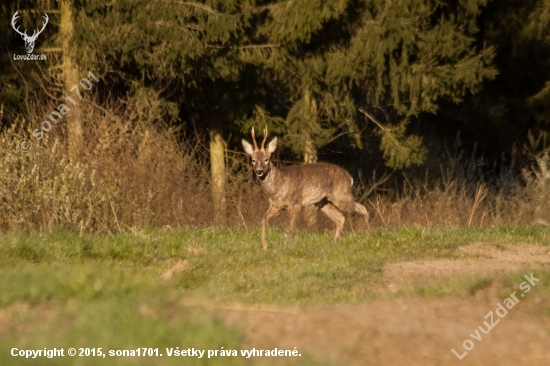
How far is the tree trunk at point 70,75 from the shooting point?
51.2 feet

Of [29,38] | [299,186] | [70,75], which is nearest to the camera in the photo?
[299,186]

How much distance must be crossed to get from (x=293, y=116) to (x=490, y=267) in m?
8.59

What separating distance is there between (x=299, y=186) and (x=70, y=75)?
5.95 m

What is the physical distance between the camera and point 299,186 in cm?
1377

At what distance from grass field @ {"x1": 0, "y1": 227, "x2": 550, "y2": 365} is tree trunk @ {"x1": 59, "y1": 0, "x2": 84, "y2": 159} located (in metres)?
3.44

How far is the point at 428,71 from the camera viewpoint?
17.4m

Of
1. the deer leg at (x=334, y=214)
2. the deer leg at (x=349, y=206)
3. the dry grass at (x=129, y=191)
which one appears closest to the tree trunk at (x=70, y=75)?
the dry grass at (x=129, y=191)

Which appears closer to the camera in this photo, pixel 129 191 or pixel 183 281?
pixel 183 281

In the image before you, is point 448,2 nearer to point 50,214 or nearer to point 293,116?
point 293,116

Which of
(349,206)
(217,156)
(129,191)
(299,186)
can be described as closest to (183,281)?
(299,186)

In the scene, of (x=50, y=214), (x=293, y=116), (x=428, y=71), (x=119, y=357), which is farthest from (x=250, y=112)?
(x=119, y=357)

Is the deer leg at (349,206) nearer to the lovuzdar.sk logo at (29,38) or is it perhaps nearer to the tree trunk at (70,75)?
the tree trunk at (70,75)

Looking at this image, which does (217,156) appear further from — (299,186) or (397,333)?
(397,333)

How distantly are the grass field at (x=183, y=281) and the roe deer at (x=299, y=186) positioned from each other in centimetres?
48
